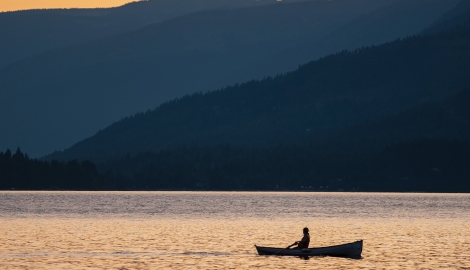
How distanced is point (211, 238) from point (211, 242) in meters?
6.25

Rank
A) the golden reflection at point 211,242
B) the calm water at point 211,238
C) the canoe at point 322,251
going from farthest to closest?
the canoe at point 322,251
the calm water at point 211,238
the golden reflection at point 211,242

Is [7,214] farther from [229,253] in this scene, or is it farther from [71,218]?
[229,253]

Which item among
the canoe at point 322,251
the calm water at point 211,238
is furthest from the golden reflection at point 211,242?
the canoe at point 322,251

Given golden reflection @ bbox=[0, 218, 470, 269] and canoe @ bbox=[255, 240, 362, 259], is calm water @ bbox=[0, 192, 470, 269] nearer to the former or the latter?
golden reflection @ bbox=[0, 218, 470, 269]

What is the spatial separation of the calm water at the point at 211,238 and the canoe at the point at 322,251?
74cm

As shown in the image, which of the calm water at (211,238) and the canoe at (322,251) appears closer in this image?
the calm water at (211,238)

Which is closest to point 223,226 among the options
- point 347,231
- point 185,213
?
point 347,231

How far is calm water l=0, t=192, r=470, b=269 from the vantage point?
306 ft

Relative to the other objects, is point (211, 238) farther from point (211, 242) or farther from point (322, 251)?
point (322, 251)

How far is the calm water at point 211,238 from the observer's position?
3674 inches

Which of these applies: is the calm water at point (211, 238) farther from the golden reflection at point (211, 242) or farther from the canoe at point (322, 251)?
the canoe at point (322, 251)

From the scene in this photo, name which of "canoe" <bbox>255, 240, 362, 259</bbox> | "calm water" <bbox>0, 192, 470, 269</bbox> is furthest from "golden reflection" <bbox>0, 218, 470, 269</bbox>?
"canoe" <bbox>255, 240, 362, 259</bbox>

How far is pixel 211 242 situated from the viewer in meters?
115

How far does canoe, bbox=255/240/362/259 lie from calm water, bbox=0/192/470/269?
2.42ft
